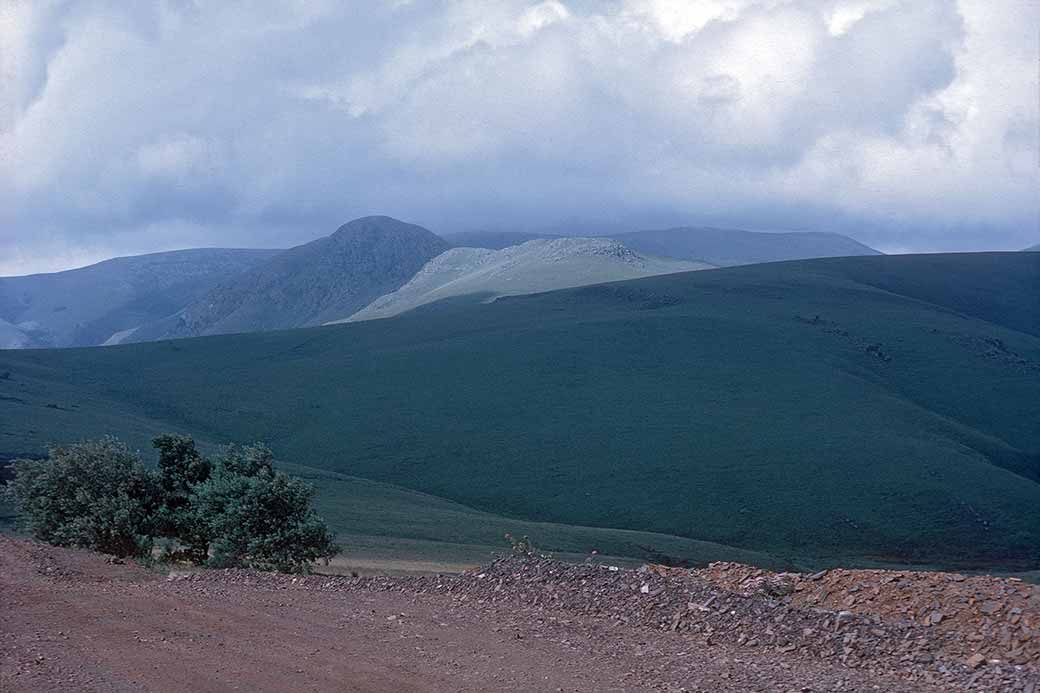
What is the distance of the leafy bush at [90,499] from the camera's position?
57.0ft

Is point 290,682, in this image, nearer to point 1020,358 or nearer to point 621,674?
point 621,674

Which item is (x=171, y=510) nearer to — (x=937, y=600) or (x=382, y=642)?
(x=382, y=642)

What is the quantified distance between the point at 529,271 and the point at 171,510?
453ft

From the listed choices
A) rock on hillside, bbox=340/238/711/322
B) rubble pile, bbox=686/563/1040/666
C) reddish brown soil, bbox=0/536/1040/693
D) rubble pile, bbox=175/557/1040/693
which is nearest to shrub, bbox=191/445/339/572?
rubble pile, bbox=175/557/1040/693

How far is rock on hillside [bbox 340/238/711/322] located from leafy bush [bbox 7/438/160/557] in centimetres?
11418

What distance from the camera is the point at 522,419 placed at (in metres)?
63.5

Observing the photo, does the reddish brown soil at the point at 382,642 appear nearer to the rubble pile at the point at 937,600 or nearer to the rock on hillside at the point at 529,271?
the rubble pile at the point at 937,600

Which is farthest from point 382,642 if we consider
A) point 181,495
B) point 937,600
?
point 181,495

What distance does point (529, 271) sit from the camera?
155 m

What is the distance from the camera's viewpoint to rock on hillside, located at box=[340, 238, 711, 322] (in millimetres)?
143250

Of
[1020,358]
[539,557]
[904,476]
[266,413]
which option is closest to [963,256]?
[1020,358]

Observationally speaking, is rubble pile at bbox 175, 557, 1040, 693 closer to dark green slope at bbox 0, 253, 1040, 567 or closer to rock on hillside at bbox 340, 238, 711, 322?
dark green slope at bbox 0, 253, 1040, 567

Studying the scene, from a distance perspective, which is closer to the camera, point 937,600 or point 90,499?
point 937,600

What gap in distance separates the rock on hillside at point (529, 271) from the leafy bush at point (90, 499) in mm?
114185
